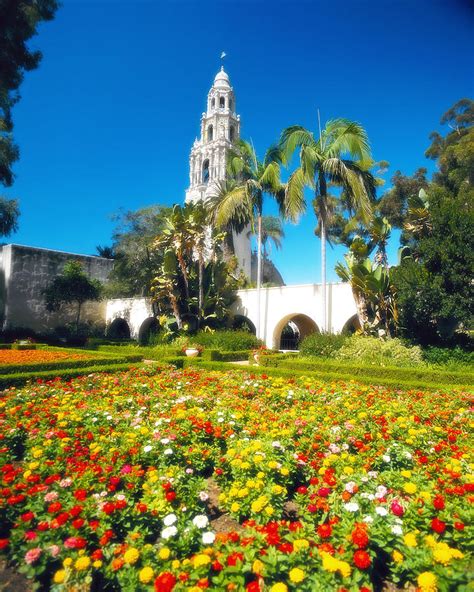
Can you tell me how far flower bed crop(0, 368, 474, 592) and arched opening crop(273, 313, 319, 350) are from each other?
1336cm

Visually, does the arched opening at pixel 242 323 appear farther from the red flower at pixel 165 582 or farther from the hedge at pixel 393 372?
the red flower at pixel 165 582

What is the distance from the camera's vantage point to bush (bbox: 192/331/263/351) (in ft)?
51.1

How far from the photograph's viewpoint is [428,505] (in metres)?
2.43

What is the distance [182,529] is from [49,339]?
25.2 metres

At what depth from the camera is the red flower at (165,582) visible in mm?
1811

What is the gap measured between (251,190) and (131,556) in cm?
1696

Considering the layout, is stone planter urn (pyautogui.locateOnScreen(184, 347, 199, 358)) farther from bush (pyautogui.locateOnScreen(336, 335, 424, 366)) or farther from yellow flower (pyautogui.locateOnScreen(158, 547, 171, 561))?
yellow flower (pyautogui.locateOnScreen(158, 547, 171, 561))

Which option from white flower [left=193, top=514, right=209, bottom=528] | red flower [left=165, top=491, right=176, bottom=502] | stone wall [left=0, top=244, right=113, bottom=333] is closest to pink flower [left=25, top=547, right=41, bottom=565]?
red flower [left=165, top=491, right=176, bottom=502]

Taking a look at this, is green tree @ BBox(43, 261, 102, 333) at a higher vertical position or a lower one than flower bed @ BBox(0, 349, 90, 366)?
higher

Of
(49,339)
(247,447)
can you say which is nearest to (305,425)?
(247,447)

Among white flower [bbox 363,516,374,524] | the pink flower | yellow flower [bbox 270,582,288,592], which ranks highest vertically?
white flower [bbox 363,516,374,524]

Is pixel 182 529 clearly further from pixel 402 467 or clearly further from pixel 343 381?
pixel 343 381

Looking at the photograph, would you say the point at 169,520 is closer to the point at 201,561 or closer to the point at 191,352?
the point at 201,561

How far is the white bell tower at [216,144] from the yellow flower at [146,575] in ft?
111
